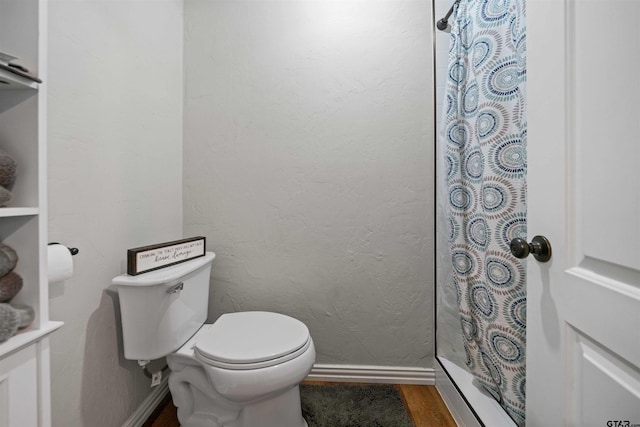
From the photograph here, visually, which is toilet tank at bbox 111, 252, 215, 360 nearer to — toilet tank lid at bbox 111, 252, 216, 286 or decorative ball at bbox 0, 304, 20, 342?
toilet tank lid at bbox 111, 252, 216, 286

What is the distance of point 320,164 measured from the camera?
1.44 metres

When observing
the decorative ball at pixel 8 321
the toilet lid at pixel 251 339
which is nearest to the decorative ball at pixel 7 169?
the decorative ball at pixel 8 321

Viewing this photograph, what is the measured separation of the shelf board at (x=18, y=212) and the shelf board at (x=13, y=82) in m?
0.22

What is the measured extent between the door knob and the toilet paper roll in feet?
3.90

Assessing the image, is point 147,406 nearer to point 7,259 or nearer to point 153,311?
point 153,311

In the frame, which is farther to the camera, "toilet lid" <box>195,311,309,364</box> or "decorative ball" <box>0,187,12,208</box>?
"toilet lid" <box>195,311,309,364</box>

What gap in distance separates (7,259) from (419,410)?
1511 mm

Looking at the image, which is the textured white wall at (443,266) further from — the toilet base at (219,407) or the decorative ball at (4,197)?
the decorative ball at (4,197)

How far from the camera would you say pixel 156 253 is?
1073mm

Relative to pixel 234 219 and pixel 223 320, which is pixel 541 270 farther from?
pixel 234 219

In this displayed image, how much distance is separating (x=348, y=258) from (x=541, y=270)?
0.86 metres

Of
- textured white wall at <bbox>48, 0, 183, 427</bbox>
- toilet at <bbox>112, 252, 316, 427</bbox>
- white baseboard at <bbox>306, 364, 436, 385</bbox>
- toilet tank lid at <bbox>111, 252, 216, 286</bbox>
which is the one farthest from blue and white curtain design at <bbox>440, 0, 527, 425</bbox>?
textured white wall at <bbox>48, 0, 183, 427</bbox>

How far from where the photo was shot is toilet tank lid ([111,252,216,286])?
94 centimetres

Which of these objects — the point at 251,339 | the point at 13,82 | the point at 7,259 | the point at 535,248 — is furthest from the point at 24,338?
the point at 535,248
